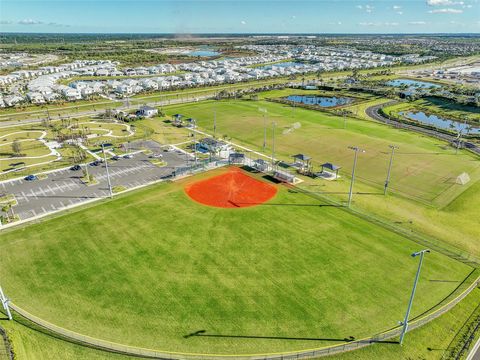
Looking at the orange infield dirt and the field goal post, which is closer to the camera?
the orange infield dirt

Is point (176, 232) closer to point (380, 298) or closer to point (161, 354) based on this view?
point (161, 354)

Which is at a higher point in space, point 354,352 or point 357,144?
point 357,144

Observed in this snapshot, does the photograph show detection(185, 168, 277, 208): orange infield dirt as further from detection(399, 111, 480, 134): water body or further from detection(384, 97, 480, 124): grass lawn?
detection(384, 97, 480, 124): grass lawn

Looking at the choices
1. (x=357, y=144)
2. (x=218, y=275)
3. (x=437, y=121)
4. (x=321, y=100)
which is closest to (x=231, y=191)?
(x=218, y=275)

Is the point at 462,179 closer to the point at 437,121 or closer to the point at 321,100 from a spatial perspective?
the point at 437,121

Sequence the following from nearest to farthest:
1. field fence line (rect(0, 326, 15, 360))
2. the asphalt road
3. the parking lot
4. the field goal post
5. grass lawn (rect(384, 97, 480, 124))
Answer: field fence line (rect(0, 326, 15, 360)) < the asphalt road < the parking lot < the field goal post < grass lawn (rect(384, 97, 480, 124))

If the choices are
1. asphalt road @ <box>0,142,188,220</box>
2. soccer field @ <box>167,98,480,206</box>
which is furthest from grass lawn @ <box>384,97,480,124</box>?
asphalt road @ <box>0,142,188,220</box>
